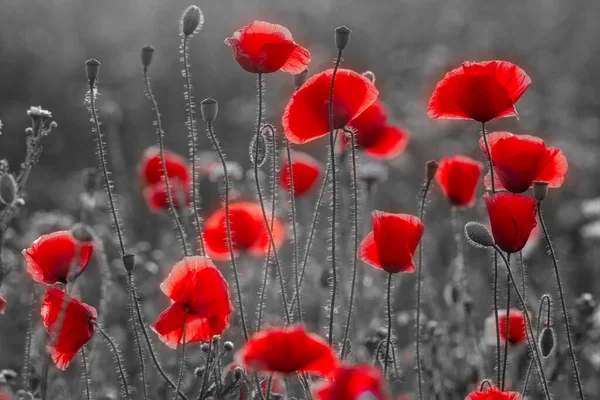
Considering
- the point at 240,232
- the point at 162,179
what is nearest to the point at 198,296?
the point at 240,232

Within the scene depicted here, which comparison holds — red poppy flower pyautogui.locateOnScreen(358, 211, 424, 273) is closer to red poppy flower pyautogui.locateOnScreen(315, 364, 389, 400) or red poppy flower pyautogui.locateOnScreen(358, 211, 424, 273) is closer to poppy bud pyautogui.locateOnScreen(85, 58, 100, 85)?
red poppy flower pyautogui.locateOnScreen(315, 364, 389, 400)

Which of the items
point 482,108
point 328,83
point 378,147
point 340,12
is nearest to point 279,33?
point 328,83

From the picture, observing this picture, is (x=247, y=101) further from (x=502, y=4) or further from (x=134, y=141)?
(x=502, y=4)

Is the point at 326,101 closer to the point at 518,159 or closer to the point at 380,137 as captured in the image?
the point at 518,159

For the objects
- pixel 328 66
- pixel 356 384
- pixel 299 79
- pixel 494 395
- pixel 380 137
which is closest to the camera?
pixel 356 384

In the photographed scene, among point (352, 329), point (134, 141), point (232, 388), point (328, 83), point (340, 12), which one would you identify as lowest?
point (232, 388)

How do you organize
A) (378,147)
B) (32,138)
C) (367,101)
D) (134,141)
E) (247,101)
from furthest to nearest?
(247,101) → (134,141) → (378,147) → (32,138) → (367,101)
